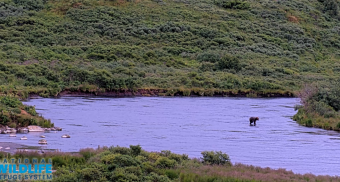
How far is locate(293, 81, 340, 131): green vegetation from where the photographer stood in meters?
36.4

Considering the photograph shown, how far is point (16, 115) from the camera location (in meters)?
29.0

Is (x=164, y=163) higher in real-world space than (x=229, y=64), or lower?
lower

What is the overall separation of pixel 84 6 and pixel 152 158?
8225cm

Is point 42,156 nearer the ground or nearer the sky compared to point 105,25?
nearer the ground

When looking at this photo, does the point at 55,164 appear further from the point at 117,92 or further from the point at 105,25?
the point at 105,25

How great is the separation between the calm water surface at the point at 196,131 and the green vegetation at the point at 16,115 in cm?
153

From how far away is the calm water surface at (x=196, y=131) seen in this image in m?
25.4

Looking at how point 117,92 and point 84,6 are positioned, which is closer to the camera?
point 117,92

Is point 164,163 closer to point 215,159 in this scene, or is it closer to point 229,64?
point 215,159

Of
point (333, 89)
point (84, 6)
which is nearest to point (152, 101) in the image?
point (333, 89)

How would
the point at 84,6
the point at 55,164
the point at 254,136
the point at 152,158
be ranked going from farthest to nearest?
1. the point at 84,6
2. the point at 254,136
3. the point at 152,158
4. the point at 55,164

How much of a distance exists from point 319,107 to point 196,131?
10322mm

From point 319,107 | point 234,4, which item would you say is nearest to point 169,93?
point 319,107

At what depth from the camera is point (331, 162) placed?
2469cm
